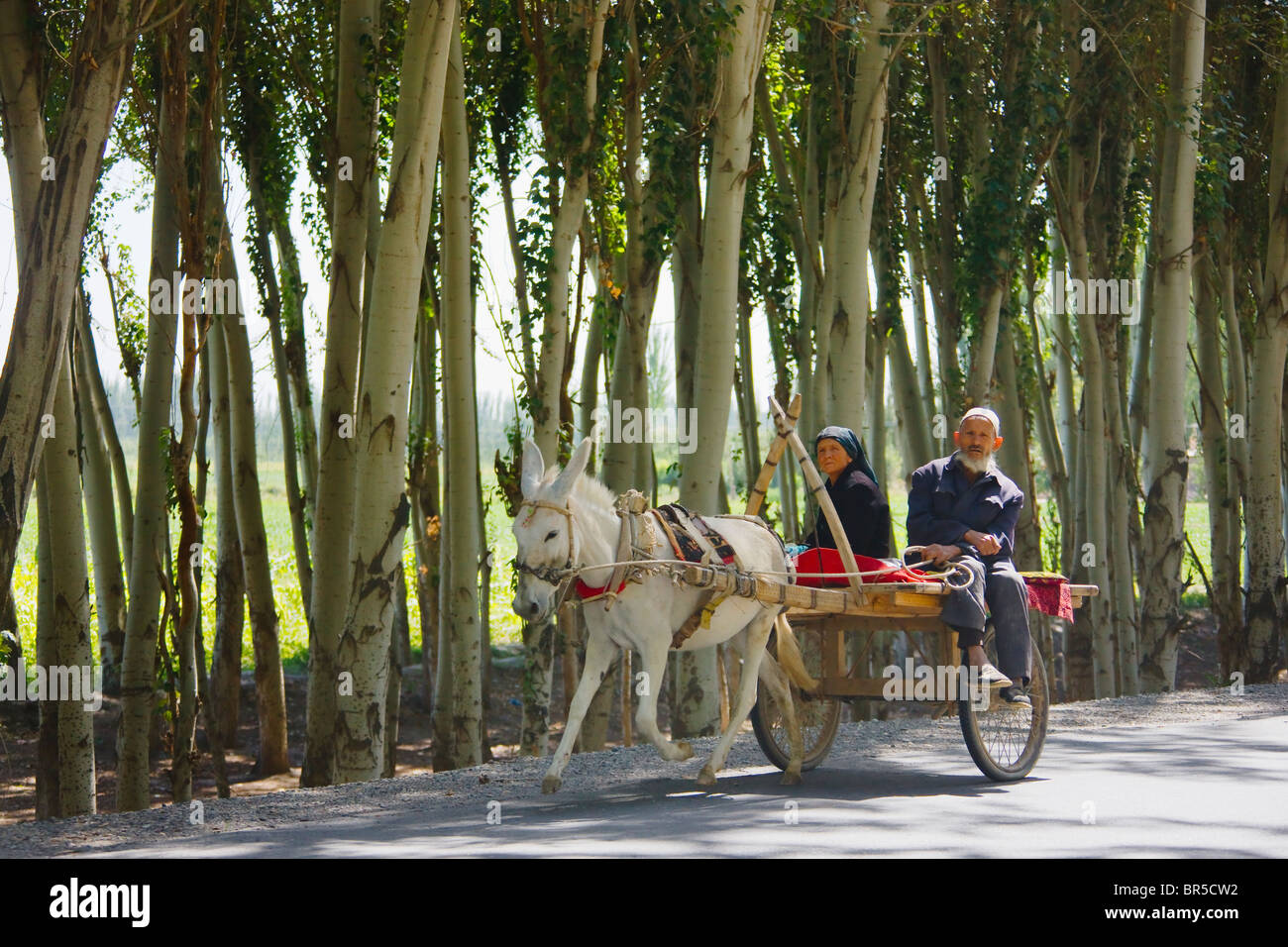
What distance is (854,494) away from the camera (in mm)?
8500

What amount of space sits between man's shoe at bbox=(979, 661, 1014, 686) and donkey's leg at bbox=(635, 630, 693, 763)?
1647 millimetres

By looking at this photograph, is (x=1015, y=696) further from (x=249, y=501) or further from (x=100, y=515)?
(x=100, y=515)

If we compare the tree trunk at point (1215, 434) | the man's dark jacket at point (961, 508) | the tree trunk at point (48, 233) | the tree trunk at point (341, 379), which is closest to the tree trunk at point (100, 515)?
the tree trunk at point (341, 379)

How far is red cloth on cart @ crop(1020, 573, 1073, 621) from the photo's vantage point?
823 cm

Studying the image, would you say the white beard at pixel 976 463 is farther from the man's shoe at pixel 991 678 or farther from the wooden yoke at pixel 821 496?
the man's shoe at pixel 991 678

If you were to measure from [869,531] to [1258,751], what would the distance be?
118 inches

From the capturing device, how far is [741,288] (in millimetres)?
20406

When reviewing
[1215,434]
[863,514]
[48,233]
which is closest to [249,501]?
[48,233]

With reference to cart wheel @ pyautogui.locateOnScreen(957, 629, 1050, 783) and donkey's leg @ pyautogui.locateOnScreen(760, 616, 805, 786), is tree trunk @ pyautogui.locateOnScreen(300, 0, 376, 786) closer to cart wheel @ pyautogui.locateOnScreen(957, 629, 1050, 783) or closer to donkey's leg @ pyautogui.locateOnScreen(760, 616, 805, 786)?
donkey's leg @ pyautogui.locateOnScreen(760, 616, 805, 786)

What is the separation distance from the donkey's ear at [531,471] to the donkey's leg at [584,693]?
0.91 m

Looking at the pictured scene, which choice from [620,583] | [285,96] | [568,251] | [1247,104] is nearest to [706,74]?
[568,251]

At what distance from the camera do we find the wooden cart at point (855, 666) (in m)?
7.45

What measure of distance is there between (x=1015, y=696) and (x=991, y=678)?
212 mm
